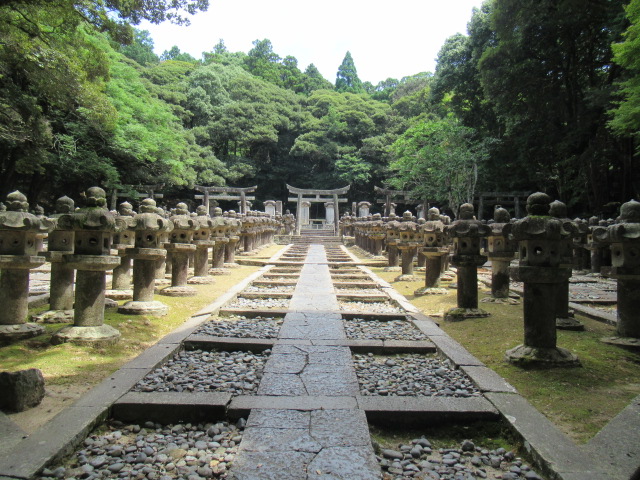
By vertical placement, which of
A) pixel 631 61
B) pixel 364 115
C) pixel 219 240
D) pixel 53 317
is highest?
pixel 364 115

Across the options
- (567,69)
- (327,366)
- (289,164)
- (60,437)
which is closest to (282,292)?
(327,366)

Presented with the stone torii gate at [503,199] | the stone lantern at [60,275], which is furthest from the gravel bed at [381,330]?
the stone torii gate at [503,199]

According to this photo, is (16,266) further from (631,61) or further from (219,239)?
(631,61)

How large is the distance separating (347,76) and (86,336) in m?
60.6

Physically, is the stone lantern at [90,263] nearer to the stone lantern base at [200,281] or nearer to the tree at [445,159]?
the stone lantern base at [200,281]

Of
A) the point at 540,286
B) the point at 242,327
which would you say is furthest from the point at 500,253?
the point at 242,327

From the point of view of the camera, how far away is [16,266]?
4766mm

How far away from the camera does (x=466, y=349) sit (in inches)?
190

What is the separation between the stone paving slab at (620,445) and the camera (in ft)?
7.57

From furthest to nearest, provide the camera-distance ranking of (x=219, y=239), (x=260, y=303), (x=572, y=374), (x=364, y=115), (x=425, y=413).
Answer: (x=364, y=115)
(x=219, y=239)
(x=260, y=303)
(x=572, y=374)
(x=425, y=413)

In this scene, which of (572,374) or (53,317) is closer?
(572,374)

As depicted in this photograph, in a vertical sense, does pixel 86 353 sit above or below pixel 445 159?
below

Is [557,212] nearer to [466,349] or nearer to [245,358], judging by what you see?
[466,349]

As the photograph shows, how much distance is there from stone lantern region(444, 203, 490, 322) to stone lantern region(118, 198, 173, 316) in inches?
172
